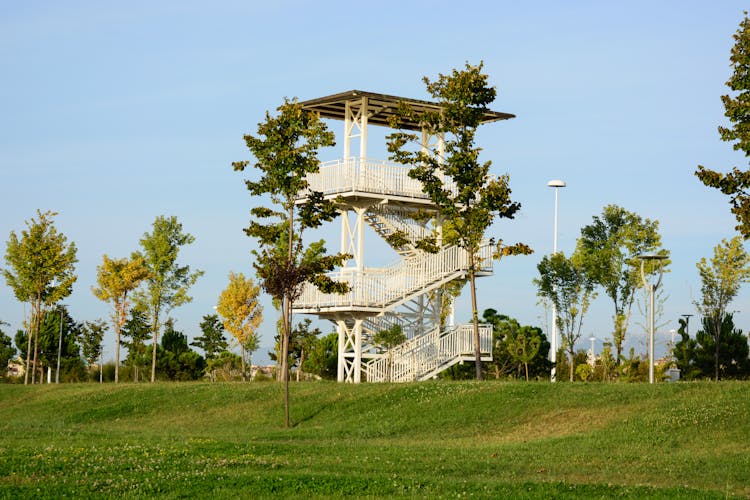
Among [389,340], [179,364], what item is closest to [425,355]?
[389,340]

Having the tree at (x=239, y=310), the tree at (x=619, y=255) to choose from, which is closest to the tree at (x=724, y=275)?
the tree at (x=619, y=255)

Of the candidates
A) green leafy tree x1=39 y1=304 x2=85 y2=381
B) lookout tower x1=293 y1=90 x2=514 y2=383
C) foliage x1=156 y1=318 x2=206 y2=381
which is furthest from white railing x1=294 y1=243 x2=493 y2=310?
green leafy tree x1=39 y1=304 x2=85 y2=381

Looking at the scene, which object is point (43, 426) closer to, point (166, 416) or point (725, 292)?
point (166, 416)

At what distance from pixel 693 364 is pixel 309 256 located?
16168 millimetres

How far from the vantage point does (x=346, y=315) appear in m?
42.0

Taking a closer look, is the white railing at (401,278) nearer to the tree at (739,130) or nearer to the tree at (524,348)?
the tree at (524,348)

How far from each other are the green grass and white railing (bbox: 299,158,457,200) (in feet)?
25.7

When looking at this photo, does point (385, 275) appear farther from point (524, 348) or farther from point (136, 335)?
point (136, 335)

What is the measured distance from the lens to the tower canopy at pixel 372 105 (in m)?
41.4

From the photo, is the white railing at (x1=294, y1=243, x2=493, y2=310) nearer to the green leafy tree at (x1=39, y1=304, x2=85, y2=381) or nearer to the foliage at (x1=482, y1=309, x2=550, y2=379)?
the foliage at (x1=482, y1=309, x2=550, y2=379)

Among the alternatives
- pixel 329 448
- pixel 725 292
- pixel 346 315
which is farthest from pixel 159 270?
pixel 329 448

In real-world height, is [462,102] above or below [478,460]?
above

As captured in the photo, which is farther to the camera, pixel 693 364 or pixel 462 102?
pixel 693 364

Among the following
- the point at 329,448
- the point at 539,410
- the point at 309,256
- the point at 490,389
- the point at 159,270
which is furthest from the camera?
the point at 159,270
